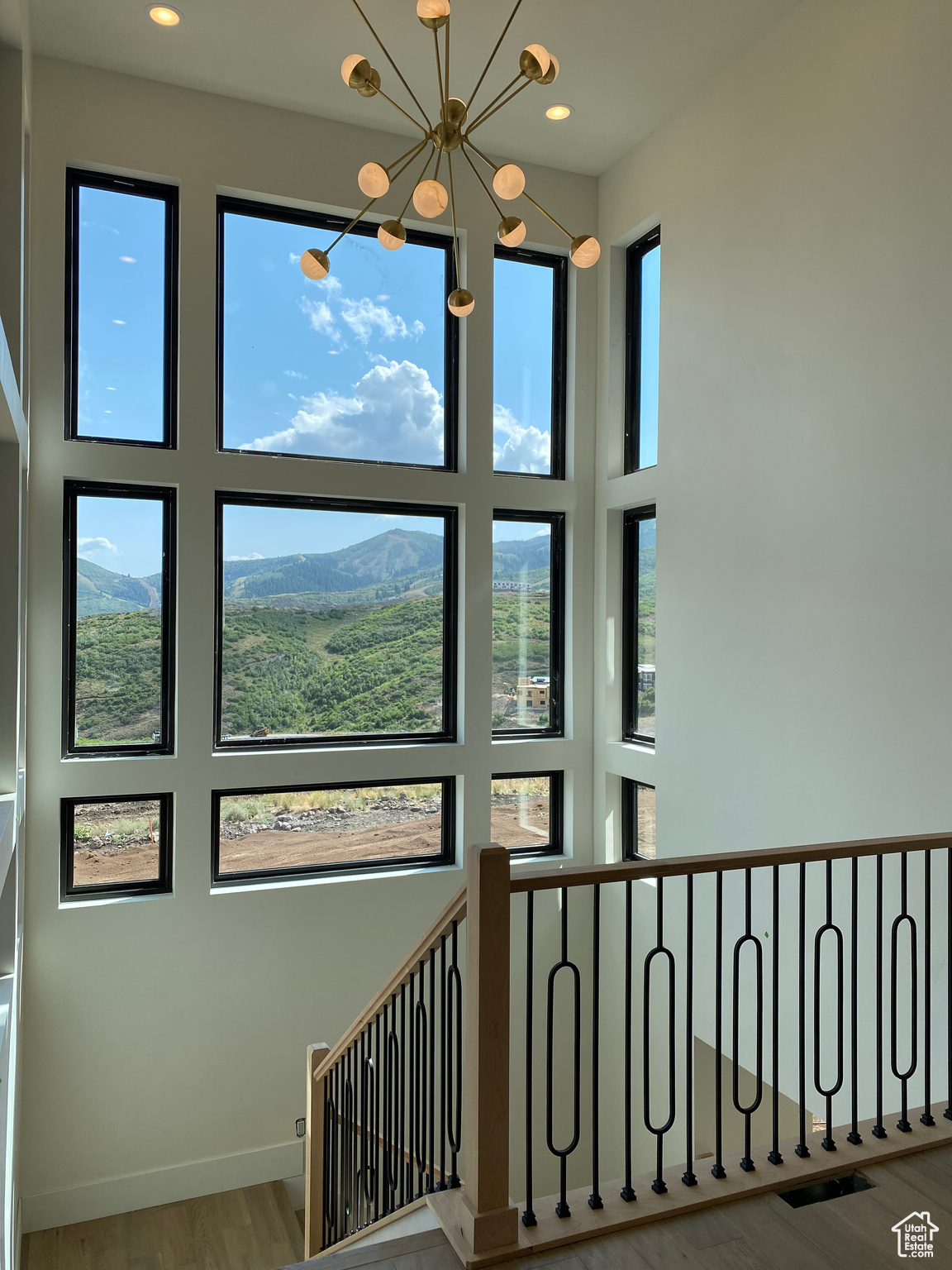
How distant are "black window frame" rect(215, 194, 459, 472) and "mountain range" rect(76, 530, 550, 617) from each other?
19.7 inches

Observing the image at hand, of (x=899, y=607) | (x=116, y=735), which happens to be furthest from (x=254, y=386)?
(x=899, y=607)

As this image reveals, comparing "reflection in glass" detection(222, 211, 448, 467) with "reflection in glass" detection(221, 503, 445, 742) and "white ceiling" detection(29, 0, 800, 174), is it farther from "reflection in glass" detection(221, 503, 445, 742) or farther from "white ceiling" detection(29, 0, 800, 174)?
"white ceiling" detection(29, 0, 800, 174)

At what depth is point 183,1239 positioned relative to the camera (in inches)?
176

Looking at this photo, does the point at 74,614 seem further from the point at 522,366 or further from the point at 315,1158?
the point at 522,366

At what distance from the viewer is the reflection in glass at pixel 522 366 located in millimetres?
5598

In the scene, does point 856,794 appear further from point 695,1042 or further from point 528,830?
point 528,830

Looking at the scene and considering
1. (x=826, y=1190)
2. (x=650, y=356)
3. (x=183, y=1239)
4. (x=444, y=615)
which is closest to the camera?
(x=826, y=1190)

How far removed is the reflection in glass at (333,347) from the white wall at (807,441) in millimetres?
1401

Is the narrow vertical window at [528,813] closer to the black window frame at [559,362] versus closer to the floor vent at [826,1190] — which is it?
the black window frame at [559,362]

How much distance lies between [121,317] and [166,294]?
28 centimetres

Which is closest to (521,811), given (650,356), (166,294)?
(650,356)

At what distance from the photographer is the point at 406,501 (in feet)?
17.4

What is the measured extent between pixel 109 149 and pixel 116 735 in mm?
3067

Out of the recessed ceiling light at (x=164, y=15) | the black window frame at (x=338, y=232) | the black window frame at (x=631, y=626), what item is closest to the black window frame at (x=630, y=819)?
the black window frame at (x=631, y=626)
